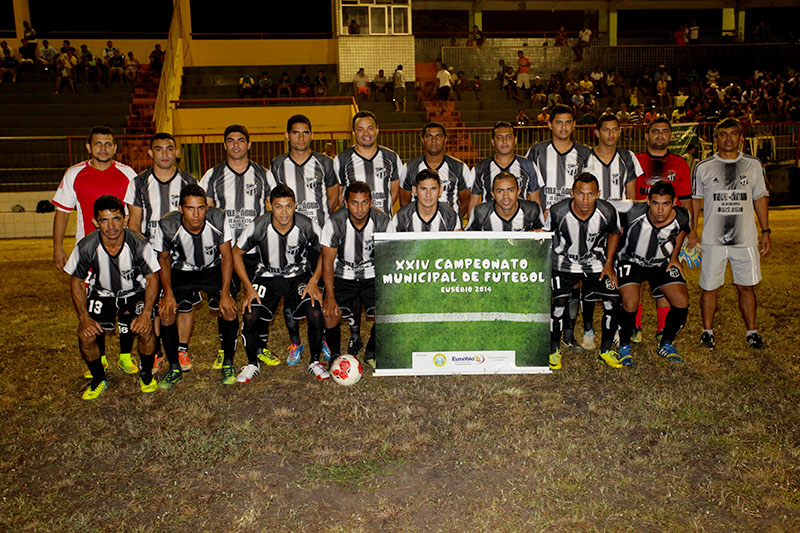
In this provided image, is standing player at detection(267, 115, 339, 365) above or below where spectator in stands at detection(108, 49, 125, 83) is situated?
below

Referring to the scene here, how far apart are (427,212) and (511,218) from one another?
0.77m

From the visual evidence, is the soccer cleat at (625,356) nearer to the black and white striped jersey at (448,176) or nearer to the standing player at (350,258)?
the black and white striped jersey at (448,176)

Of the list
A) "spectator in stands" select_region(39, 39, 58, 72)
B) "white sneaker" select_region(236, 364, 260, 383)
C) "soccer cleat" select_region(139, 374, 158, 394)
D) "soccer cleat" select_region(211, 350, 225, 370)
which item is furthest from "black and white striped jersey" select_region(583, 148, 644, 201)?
"spectator in stands" select_region(39, 39, 58, 72)

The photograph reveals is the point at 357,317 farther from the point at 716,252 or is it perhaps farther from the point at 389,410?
the point at 716,252

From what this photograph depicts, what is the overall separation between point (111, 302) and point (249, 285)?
3.76ft

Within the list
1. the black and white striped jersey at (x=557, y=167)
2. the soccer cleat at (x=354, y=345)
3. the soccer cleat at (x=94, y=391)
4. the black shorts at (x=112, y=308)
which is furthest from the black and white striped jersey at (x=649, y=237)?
the soccer cleat at (x=94, y=391)

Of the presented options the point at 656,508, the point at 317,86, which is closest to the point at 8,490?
the point at 656,508

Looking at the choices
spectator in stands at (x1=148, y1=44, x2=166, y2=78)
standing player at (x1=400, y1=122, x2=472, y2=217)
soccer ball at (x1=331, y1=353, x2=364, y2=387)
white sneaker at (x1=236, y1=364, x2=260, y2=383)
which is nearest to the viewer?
soccer ball at (x1=331, y1=353, x2=364, y2=387)

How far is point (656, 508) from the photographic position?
11.2 ft

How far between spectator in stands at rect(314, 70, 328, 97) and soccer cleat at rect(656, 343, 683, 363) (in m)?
19.0

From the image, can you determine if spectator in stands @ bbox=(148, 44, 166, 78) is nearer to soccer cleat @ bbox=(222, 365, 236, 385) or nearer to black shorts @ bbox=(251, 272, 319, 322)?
black shorts @ bbox=(251, 272, 319, 322)

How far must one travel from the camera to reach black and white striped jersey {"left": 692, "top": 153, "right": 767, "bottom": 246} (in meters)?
6.12

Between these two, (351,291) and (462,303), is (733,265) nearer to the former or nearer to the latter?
(462,303)

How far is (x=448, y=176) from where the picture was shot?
658 centimetres
